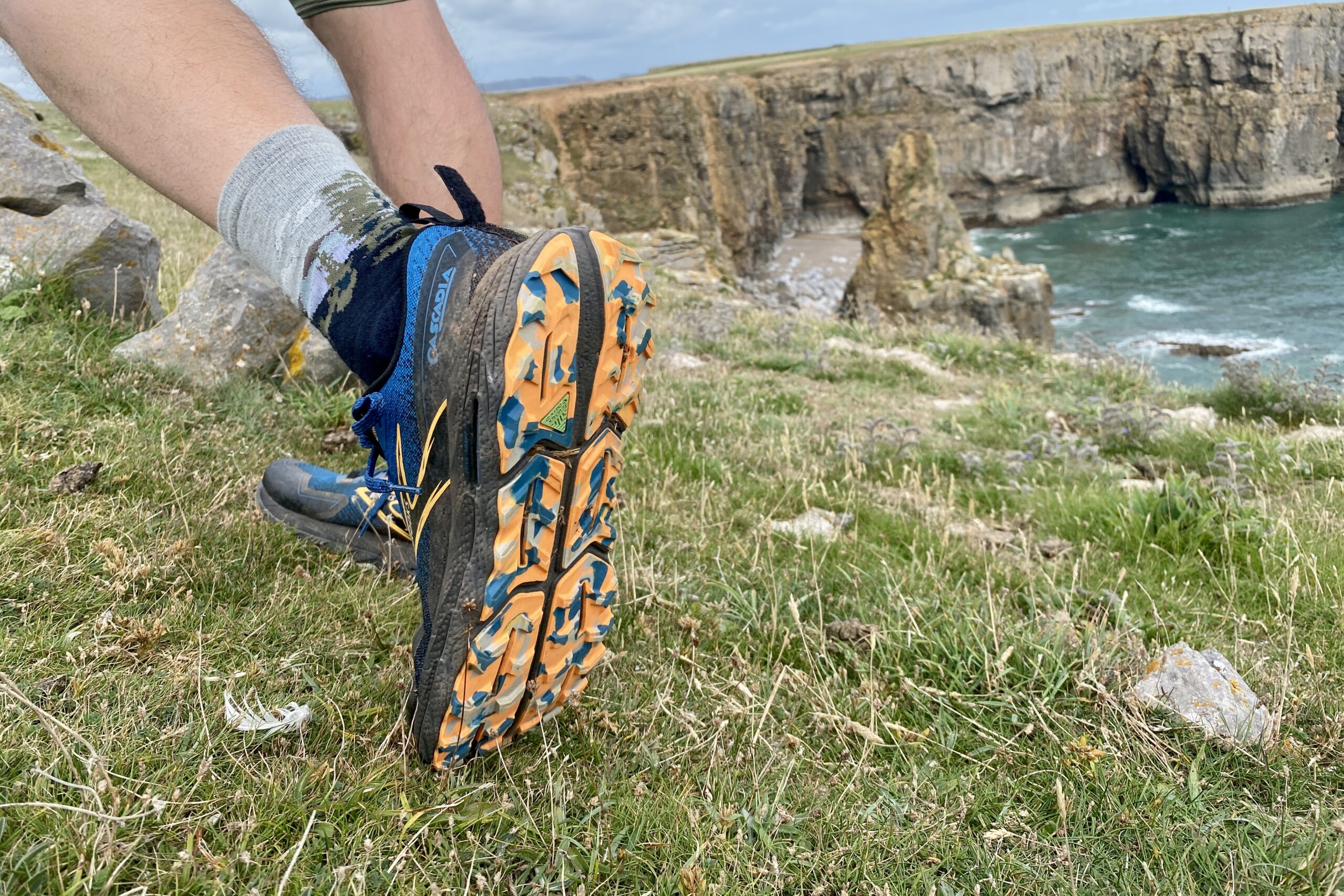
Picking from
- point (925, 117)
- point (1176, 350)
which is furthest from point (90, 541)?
point (925, 117)

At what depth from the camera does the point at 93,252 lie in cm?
355

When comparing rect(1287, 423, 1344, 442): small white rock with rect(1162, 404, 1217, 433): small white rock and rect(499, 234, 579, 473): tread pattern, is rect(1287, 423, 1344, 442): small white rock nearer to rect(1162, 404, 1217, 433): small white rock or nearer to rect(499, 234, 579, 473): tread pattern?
rect(1162, 404, 1217, 433): small white rock

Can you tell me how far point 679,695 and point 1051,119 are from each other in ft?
201

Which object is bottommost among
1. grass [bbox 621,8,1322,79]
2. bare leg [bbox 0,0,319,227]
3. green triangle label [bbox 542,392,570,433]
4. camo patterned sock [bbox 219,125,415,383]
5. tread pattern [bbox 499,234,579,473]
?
green triangle label [bbox 542,392,570,433]

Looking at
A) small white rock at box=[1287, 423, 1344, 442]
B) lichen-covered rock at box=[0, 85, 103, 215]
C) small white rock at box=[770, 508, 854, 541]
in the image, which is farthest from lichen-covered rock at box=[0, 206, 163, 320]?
small white rock at box=[1287, 423, 1344, 442]

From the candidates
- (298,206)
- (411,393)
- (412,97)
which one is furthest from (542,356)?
(412,97)

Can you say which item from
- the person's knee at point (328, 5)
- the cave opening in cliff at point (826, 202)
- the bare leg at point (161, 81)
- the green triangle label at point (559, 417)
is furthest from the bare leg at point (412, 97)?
the cave opening in cliff at point (826, 202)

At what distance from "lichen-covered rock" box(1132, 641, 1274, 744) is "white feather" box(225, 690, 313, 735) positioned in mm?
1636

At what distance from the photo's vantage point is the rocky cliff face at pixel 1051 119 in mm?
47719

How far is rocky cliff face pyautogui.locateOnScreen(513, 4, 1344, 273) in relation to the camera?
4772 centimetres

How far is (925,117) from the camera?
51812mm

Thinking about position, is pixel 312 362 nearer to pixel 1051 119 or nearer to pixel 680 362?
A: pixel 680 362

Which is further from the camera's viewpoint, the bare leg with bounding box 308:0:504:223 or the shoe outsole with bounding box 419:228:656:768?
the bare leg with bounding box 308:0:504:223

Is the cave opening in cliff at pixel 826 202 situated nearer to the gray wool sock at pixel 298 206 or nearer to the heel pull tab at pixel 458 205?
the heel pull tab at pixel 458 205
